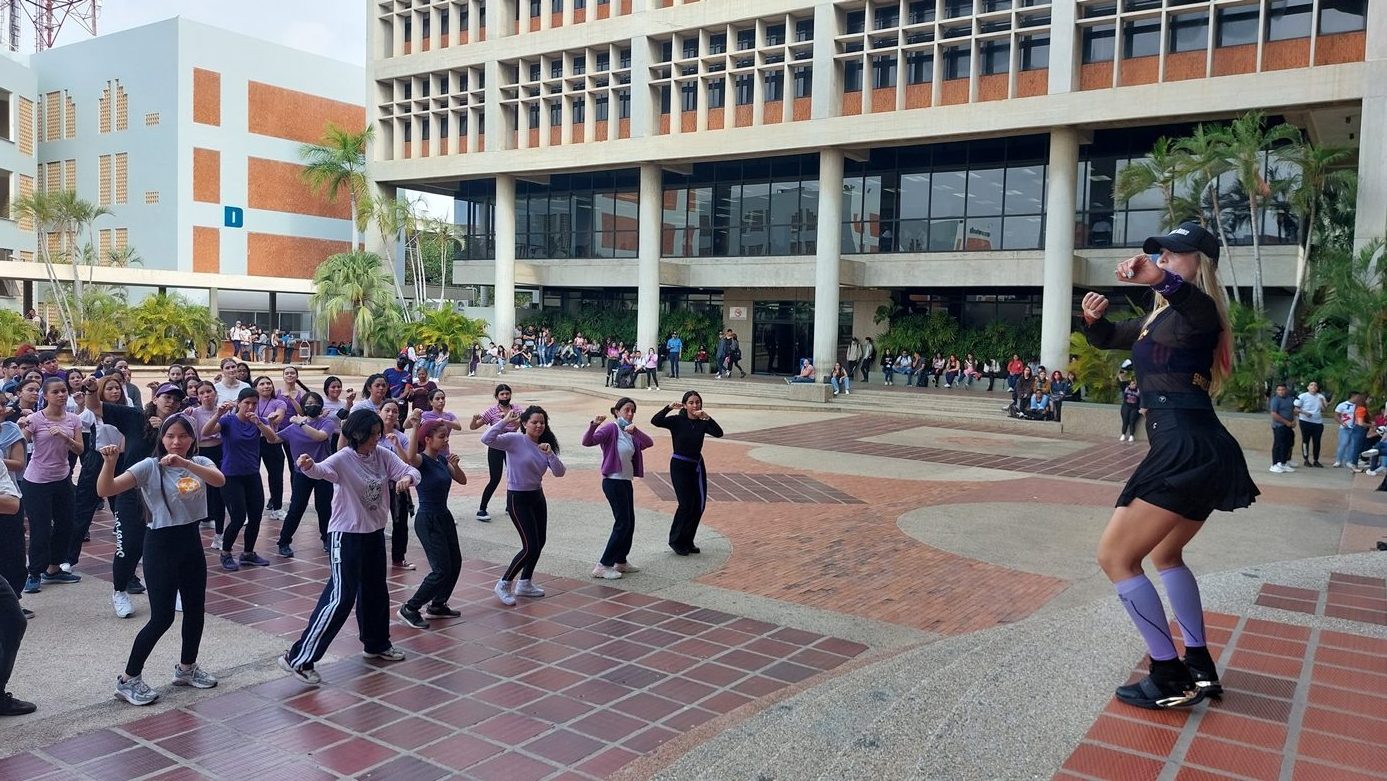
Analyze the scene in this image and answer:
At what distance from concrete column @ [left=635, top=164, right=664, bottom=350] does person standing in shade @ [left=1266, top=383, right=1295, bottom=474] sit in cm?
2103

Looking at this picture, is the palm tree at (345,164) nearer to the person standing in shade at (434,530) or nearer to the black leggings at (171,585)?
the person standing in shade at (434,530)

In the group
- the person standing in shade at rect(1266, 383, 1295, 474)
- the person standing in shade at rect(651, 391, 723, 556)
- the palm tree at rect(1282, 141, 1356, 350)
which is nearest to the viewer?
the person standing in shade at rect(651, 391, 723, 556)

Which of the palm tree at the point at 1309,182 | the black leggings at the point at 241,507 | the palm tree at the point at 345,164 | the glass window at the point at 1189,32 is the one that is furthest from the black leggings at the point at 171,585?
the palm tree at the point at 345,164

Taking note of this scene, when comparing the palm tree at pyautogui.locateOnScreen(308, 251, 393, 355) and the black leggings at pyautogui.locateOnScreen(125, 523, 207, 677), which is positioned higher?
the palm tree at pyautogui.locateOnScreen(308, 251, 393, 355)

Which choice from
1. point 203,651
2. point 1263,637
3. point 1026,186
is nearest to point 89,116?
point 1026,186

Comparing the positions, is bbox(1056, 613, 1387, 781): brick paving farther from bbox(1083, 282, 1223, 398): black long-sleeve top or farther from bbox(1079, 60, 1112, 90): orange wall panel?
bbox(1079, 60, 1112, 90): orange wall panel

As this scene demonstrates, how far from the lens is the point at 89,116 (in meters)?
49.5

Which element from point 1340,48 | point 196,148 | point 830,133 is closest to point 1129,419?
point 1340,48

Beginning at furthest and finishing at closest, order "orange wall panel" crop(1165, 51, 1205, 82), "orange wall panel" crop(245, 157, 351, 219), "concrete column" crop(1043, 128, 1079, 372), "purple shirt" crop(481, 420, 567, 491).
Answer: "orange wall panel" crop(245, 157, 351, 219), "concrete column" crop(1043, 128, 1079, 372), "orange wall panel" crop(1165, 51, 1205, 82), "purple shirt" crop(481, 420, 567, 491)

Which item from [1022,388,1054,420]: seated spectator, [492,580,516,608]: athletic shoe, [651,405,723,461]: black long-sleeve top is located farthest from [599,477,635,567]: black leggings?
[1022,388,1054,420]: seated spectator

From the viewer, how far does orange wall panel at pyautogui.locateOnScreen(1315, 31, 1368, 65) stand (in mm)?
22906

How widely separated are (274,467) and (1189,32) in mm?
24907

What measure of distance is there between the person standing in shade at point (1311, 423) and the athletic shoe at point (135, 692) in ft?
58.4

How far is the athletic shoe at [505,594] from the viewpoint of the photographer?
734 cm
